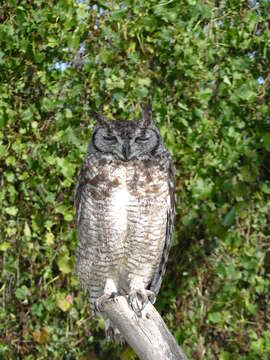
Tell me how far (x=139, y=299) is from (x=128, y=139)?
0.48 meters

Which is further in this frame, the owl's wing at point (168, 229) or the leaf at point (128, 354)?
the leaf at point (128, 354)

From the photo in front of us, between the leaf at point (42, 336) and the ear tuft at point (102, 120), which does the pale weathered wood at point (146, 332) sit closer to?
the ear tuft at point (102, 120)

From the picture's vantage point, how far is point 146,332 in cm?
156

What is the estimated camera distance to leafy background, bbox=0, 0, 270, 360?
2.38 m

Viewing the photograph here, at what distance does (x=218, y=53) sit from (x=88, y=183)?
0.90 meters

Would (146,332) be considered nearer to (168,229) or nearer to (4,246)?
(168,229)

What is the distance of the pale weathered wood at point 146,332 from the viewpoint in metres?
1.48

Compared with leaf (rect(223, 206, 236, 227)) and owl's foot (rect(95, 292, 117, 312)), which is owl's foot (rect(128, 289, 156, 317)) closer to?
owl's foot (rect(95, 292, 117, 312))

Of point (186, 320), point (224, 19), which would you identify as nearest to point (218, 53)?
point (224, 19)

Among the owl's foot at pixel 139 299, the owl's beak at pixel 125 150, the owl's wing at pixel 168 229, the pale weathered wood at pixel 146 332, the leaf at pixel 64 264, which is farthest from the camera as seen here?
the leaf at pixel 64 264

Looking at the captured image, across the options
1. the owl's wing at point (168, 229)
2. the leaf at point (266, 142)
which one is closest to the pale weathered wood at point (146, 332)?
the owl's wing at point (168, 229)

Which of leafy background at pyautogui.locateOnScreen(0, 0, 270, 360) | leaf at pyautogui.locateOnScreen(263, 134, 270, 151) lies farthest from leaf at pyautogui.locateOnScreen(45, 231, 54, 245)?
leaf at pyautogui.locateOnScreen(263, 134, 270, 151)

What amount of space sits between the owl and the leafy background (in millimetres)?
402

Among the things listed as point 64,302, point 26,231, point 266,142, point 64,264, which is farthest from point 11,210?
point 266,142
